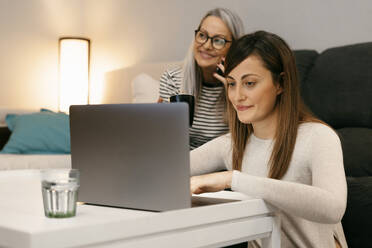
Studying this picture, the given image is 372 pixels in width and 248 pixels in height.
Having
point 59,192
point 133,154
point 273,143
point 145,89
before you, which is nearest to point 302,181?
point 273,143

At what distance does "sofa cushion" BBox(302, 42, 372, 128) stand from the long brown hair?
63 centimetres

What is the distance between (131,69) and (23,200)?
2.23 metres

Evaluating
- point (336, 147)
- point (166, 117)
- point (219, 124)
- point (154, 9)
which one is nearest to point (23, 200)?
point (166, 117)

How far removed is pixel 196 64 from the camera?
6.42 ft

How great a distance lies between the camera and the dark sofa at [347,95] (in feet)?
5.51

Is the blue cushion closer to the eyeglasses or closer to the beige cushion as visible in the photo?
the beige cushion

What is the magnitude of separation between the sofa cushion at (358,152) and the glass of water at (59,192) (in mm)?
1101

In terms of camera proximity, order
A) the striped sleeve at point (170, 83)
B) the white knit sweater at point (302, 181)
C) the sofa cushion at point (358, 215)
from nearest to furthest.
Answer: the white knit sweater at point (302, 181) < the sofa cushion at point (358, 215) < the striped sleeve at point (170, 83)

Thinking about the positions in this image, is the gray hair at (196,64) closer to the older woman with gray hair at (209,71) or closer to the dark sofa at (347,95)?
the older woman with gray hair at (209,71)

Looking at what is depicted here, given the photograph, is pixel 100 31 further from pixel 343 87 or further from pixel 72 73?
pixel 343 87

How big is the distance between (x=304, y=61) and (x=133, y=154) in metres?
1.42

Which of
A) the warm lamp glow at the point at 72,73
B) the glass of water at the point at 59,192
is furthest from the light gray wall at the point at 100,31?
the glass of water at the point at 59,192

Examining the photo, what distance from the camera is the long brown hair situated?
Answer: 124 centimetres

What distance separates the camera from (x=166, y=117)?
86cm
